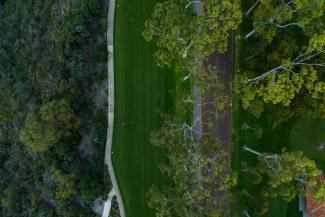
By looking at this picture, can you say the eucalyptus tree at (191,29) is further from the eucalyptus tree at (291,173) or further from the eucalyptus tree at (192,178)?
the eucalyptus tree at (291,173)

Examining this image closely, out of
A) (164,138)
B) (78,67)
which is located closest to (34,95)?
(78,67)

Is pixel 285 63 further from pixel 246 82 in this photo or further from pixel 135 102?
pixel 135 102

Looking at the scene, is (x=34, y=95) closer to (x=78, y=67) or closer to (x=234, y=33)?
(x=78, y=67)

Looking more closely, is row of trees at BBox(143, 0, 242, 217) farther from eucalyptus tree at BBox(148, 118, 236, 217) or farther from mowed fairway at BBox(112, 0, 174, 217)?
mowed fairway at BBox(112, 0, 174, 217)

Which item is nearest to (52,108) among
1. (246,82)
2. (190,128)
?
(190,128)

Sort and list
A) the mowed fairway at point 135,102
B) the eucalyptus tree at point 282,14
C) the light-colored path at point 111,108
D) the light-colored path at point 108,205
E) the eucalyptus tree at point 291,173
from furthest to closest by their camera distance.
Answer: the light-colored path at point 111,108 → the mowed fairway at point 135,102 → the light-colored path at point 108,205 → the eucalyptus tree at point 291,173 → the eucalyptus tree at point 282,14

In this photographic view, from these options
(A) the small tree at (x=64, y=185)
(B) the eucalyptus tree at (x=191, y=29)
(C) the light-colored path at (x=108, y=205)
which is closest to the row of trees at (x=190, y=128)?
(B) the eucalyptus tree at (x=191, y=29)
